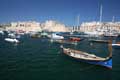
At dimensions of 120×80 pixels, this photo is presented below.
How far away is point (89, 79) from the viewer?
A: 89.8 ft

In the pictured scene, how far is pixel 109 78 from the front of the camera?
28500 millimetres

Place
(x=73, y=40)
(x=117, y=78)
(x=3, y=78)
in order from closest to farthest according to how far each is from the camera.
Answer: (x=3, y=78)
(x=117, y=78)
(x=73, y=40)

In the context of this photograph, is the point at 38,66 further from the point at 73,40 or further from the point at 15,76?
the point at 73,40

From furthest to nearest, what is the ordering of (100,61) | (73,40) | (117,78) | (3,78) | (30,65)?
(73,40) < (30,65) < (100,61) < (117,78) < (3,78)

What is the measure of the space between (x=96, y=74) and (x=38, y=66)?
1272 cm

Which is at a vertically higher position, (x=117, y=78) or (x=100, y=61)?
(x=100, y=61)

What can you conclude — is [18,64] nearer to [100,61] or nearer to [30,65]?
[30,65]

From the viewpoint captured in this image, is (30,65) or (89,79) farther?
(30,65)

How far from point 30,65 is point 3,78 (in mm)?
9557

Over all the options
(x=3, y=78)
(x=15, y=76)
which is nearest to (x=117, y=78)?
(x=15, y=76)

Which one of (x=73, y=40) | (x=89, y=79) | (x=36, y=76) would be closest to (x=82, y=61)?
(x=89, y=79)

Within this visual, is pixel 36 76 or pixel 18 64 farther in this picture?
pixel 18 64

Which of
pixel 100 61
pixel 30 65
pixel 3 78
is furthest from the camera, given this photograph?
pixel 30 65

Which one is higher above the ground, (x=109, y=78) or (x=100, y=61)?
(x=100, y=61)
